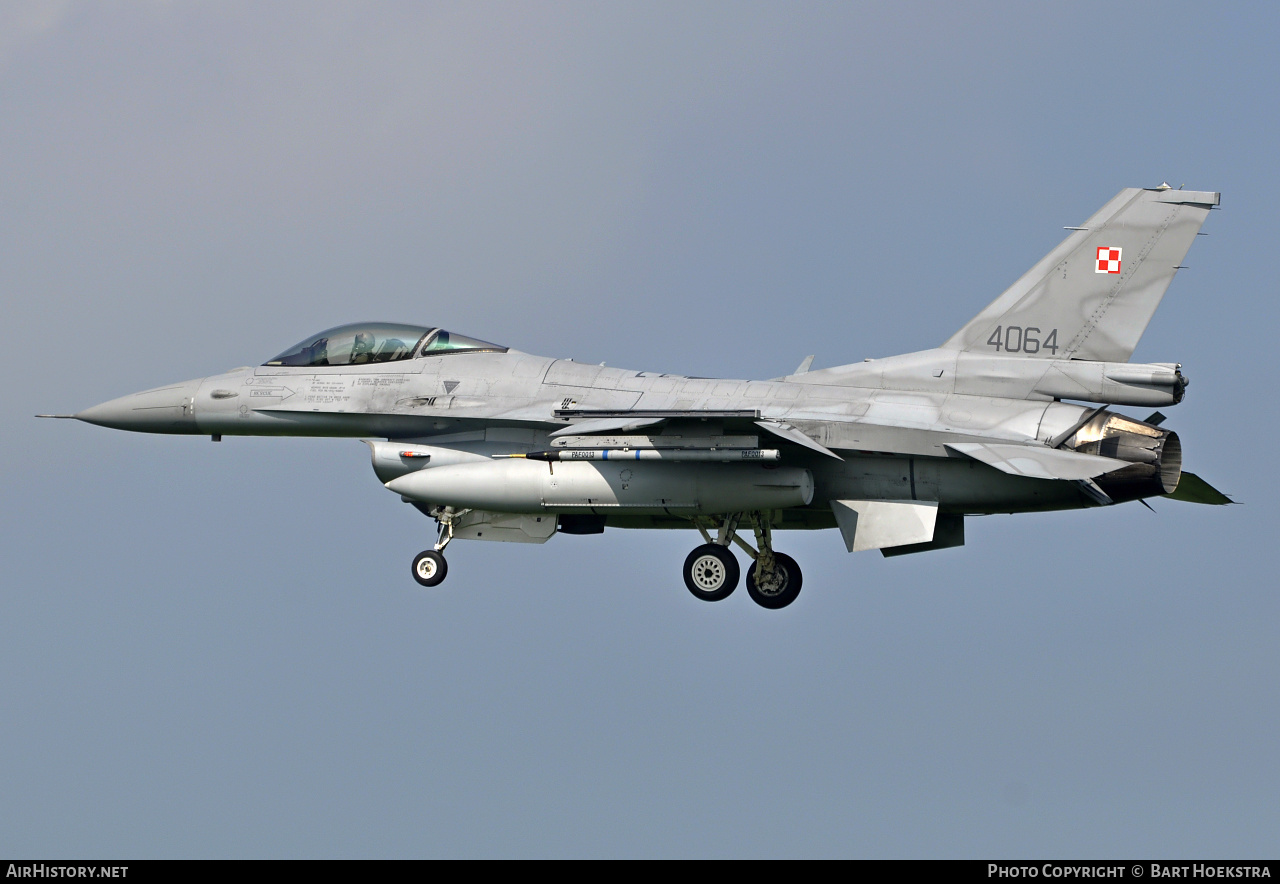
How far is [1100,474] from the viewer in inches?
802

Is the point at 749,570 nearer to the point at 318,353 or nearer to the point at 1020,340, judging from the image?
the point at 1020,340

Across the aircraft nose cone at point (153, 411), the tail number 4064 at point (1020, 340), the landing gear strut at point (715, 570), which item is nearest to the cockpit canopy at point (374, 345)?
the aircraft nose cone at point (153, 411)

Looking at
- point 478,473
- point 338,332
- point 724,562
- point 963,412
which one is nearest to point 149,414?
point 338,332

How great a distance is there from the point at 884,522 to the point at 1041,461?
2.01 meters

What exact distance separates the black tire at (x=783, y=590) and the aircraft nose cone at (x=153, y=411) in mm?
7482

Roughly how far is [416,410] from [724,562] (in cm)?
426

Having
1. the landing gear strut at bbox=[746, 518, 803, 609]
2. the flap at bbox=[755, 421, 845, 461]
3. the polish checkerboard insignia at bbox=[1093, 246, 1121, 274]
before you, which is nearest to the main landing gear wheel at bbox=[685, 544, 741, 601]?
the landing gear strut at bbox=[746, 518, 803, 609]

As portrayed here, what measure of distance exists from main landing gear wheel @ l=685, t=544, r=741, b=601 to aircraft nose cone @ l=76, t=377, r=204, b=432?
22.3 feet

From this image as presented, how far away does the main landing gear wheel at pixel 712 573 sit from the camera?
74.3 ft

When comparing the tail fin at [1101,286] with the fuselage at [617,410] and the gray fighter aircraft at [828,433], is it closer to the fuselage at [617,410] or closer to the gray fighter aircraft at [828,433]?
the gray fighter aircraft at [828,433]

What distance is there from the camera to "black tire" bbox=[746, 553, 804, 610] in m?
23.1
